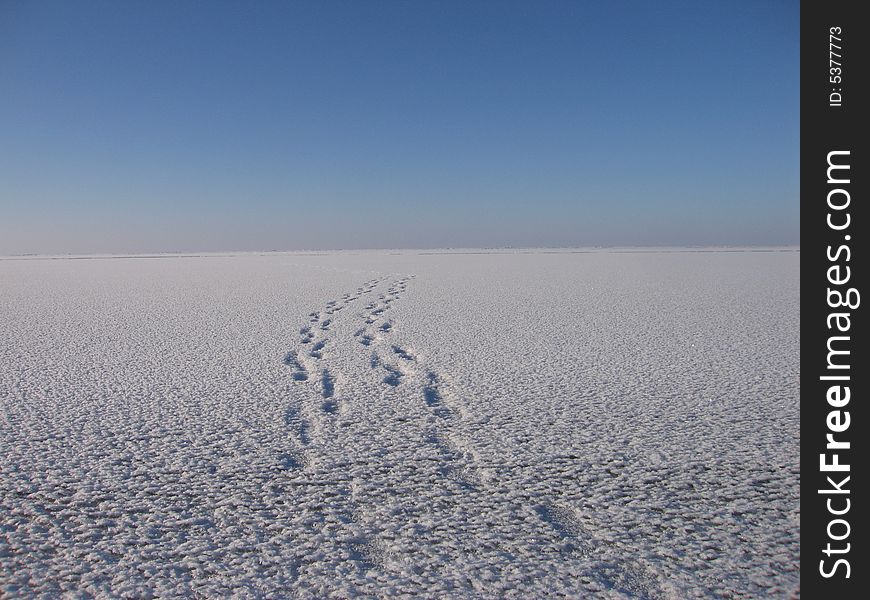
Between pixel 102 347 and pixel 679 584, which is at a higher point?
pixel 102 347

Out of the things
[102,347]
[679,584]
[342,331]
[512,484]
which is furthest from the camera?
[342,331]

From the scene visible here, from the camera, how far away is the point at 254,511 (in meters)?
1.14

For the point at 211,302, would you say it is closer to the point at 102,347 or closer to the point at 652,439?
the point at 102,347

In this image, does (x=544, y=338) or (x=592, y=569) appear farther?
(x=544, y=338)

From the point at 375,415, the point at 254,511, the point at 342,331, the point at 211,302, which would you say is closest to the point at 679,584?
the point at 254,511

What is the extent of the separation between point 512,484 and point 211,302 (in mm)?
4388

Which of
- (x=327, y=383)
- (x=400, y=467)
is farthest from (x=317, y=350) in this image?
(x=400, y=467)
